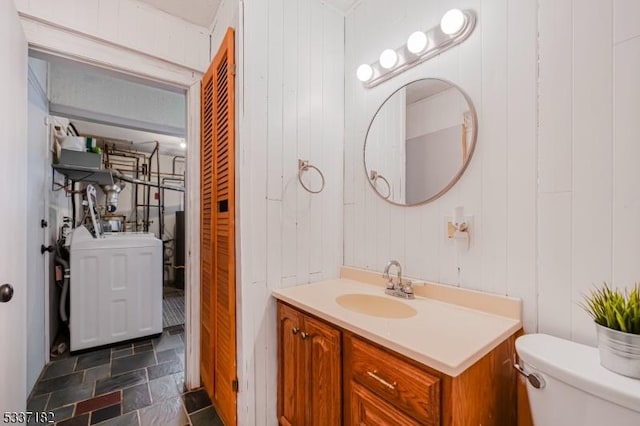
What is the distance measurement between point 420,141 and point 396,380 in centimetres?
108

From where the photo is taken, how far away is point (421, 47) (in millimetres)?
1322

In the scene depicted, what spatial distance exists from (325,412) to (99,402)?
1.64 meters

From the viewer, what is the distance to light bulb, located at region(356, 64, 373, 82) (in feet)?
5.18

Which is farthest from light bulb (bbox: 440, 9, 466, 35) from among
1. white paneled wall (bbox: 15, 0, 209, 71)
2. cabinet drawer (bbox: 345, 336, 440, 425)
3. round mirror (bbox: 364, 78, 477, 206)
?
white paneled wall (bbox: 15, 0, 209, 71)

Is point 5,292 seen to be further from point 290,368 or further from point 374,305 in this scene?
point 374,305

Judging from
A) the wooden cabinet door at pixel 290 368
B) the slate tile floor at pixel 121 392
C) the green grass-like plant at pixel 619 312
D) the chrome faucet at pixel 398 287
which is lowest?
the slate tile floor at pixel 121 392

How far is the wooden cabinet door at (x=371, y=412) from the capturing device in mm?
845

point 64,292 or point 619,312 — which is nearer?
point 619,312

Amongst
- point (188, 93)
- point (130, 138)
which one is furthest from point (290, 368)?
→ point (130, 138)

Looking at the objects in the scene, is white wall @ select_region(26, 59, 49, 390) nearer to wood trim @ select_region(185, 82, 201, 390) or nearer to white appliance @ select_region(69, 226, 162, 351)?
white appliance @ select_region(69, 226, 162, 351)

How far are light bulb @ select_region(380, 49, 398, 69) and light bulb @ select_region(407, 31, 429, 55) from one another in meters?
0.11

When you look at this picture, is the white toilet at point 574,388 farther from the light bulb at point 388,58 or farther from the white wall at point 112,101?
the white wall at point 112,101

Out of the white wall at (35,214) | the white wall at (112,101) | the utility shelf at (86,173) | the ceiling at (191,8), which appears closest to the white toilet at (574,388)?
the ceiling at (191,8)

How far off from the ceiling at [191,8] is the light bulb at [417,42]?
1272 mm
